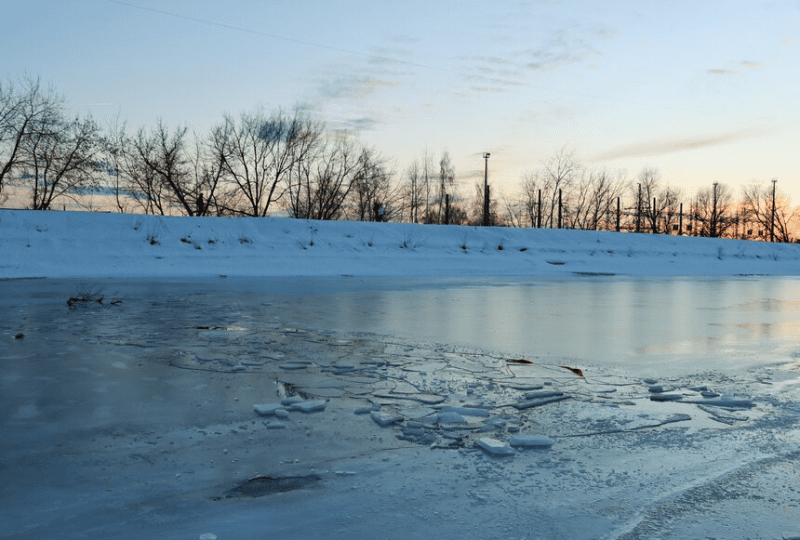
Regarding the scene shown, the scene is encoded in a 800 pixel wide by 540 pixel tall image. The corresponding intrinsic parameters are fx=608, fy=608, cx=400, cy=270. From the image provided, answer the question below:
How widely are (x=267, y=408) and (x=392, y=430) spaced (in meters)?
0.69

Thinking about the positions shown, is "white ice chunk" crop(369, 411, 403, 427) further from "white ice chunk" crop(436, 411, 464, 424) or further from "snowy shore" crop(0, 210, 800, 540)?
"white ice chunk" crop(436, 411, 464, 424)

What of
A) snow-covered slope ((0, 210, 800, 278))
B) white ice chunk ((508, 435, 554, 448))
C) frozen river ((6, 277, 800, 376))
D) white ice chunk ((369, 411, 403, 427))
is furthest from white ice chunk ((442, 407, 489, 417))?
snow-covered slope ((0, 210, 800, 278))

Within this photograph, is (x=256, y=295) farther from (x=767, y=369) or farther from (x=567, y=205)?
(x=567, y=205)

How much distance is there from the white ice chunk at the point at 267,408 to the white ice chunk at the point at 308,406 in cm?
8

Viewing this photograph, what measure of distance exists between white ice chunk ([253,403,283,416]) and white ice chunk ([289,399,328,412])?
8 centimetres

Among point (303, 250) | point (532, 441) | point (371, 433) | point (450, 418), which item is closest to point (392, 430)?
point (371, 433)

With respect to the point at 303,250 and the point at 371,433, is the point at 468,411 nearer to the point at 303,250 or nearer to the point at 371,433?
the point at 371,433

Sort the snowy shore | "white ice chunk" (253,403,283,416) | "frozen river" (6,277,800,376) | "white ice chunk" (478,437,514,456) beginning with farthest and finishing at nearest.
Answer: "frozen river" (6,277,800,376)
"white ice chunk" (253,403,283,416)
"white ice chunk" (478,437,514,456)
the snowy shore

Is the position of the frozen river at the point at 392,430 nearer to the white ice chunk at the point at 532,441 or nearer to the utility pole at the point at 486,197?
the white ice chunk at the point at 532,441

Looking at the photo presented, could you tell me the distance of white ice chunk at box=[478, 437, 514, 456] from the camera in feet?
8.21

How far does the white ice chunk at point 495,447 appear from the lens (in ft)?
8.21

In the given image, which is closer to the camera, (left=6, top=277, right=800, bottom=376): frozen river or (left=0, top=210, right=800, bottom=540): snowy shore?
(left=0, top=210, right=800, bottom=540): snowy shore

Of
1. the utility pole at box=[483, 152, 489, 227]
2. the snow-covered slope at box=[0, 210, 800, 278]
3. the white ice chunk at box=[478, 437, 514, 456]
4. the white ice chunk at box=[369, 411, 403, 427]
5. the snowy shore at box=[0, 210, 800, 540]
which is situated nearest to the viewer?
the snowy shore at box=[0, 210, 800, 540]

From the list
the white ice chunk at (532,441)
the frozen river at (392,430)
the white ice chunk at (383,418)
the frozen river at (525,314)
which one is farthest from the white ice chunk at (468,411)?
the frozen river at (525,314)
